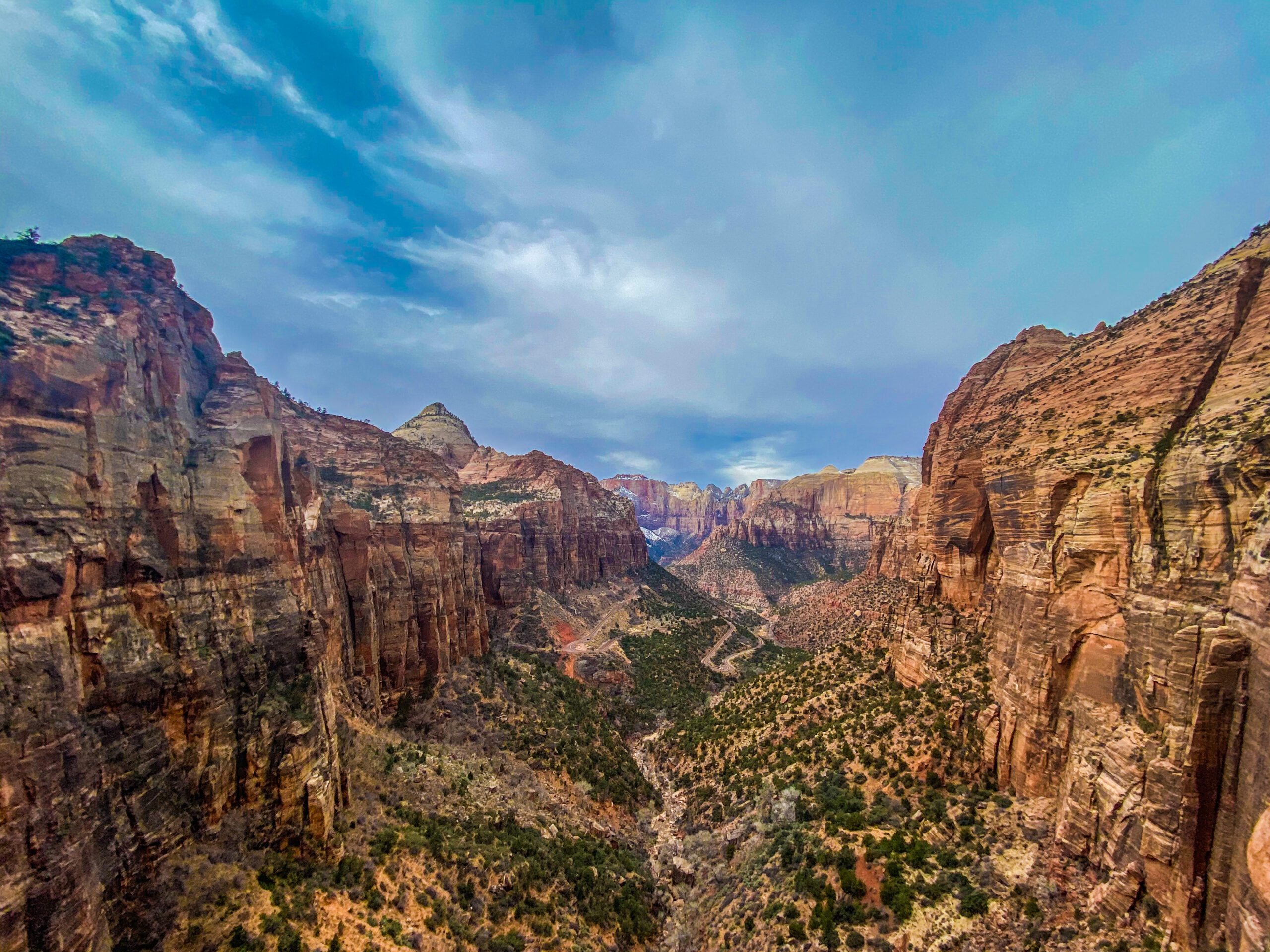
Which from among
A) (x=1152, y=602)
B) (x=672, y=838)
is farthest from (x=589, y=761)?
(x=1152, y=602)

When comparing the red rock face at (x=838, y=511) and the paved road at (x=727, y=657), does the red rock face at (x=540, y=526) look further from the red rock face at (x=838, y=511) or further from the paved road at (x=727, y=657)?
the red rock face at (x=838, y=511)

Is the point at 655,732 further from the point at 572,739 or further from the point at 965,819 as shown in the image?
the point at 965,819

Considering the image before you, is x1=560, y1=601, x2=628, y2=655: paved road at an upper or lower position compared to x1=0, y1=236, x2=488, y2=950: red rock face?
lower

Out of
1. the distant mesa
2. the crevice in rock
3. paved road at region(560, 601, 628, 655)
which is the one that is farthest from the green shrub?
the distant mesa

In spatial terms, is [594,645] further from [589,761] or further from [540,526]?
[589,761]

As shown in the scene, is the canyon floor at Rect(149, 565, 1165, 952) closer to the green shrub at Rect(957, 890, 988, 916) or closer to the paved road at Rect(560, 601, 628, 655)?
the green shrub at Rect(957, 890, 988, 916)

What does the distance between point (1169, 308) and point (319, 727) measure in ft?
152

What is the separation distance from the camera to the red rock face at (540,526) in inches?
2889

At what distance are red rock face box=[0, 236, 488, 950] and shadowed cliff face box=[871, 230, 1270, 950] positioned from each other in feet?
102

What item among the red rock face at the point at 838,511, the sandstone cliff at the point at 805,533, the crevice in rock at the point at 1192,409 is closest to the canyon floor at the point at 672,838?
the crevice in rock at the point at 1192,409

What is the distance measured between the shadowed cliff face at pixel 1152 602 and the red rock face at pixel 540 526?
205ft

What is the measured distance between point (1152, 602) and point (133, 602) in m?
36.2

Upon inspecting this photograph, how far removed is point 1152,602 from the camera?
54.7 ft

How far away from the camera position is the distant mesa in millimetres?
98062
